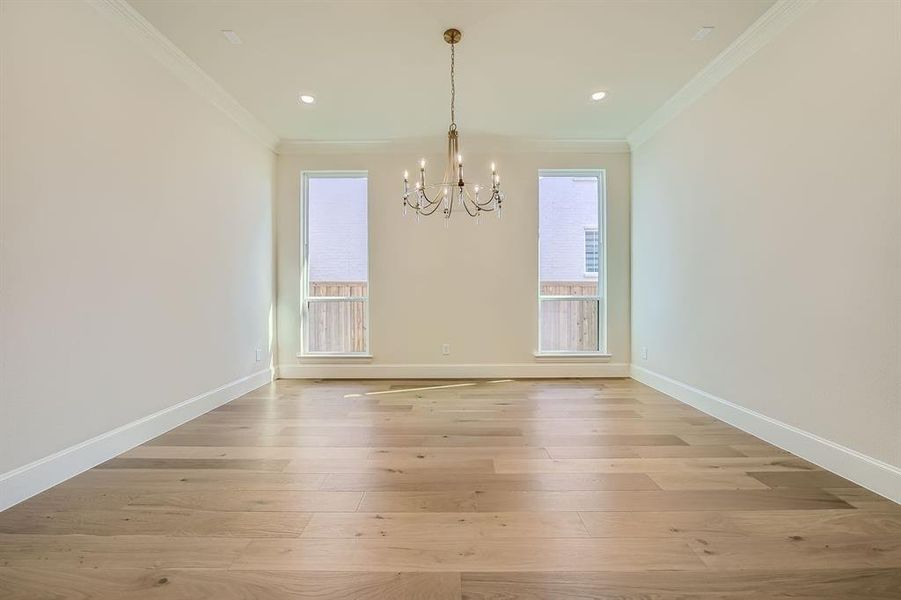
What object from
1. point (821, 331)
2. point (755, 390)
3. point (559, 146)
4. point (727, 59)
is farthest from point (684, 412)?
point (559, 146)

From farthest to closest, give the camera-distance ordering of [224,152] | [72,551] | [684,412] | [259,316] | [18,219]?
[259,316] → [224,152] → [684,412] → [18,219] → [72,551]

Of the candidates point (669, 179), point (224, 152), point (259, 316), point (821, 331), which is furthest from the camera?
point (259, 316)

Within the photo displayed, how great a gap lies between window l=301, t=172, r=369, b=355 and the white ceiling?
813mm

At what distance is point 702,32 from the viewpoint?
264 cm

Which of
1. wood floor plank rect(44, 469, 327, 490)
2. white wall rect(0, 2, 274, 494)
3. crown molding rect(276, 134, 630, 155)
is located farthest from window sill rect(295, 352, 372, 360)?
wood floor plank rect(44, 469, 327, 490)

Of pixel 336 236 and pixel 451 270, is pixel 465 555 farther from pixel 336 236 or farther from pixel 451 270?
pixel 336 236

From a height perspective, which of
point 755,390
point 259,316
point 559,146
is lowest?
point 755,390

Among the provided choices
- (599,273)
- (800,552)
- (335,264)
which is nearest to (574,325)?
(599,273)

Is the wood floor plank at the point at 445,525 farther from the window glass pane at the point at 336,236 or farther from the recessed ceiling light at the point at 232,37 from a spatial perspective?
the window glass pane at the point at 336,236

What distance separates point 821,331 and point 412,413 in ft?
8.81

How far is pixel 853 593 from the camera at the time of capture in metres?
1.26

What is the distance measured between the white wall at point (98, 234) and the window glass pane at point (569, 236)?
3.32 metres

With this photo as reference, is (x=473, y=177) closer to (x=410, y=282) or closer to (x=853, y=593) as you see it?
(x=410, y=282)

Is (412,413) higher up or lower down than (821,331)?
lower down
